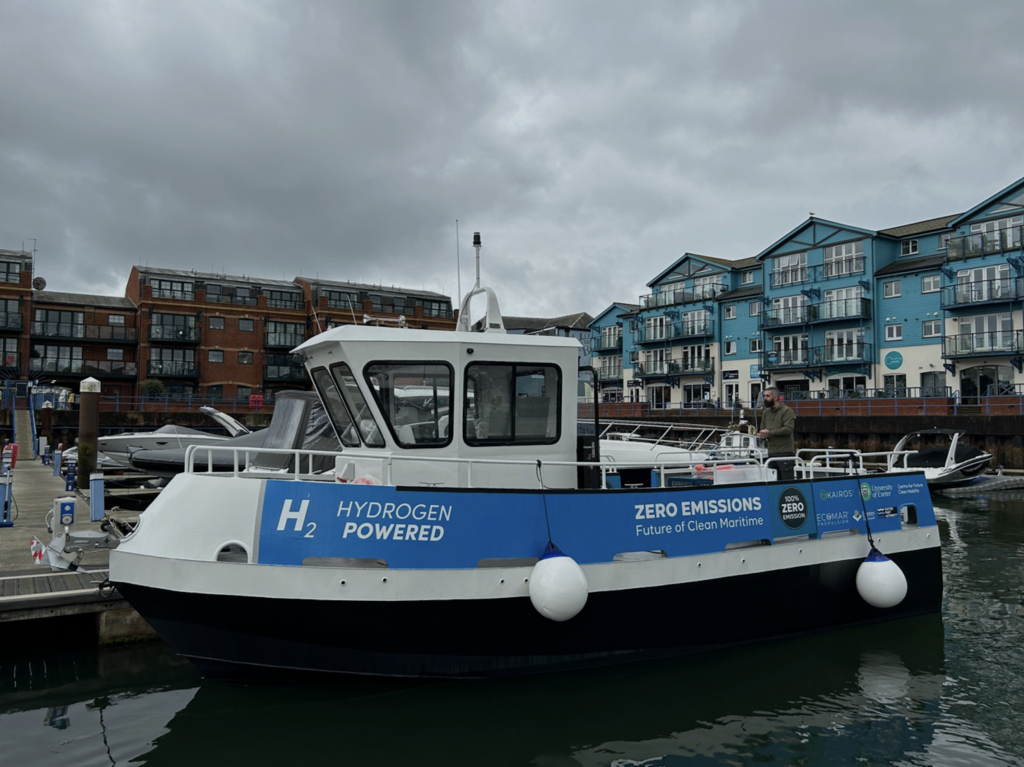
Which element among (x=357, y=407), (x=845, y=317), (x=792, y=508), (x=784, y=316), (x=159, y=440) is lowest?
(x=792, y=508)

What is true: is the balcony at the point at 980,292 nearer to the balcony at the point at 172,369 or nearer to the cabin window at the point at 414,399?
the cabin window at the point at 414,399

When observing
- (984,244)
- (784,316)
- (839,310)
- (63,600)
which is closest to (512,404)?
(63,600)

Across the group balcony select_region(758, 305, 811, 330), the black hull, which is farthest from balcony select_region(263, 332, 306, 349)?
the black hull

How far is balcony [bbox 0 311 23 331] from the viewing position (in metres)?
48.9

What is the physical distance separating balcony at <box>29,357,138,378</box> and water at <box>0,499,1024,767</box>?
49.8 metres

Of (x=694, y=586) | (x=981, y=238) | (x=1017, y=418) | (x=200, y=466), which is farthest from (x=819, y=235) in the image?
(x=694, y=586)

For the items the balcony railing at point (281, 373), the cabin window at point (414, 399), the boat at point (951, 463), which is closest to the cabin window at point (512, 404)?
the cabin window at point (414, 399)

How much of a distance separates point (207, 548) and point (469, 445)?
246 centimetres

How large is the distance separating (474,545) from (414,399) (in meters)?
1.54

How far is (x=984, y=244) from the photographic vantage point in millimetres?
35812

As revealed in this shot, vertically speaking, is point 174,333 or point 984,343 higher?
point 174,333

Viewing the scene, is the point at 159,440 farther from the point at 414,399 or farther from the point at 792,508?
the point at 792,508

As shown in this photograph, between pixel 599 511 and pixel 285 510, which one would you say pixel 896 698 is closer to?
pixel 599 511

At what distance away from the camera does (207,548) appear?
588 centimetres
